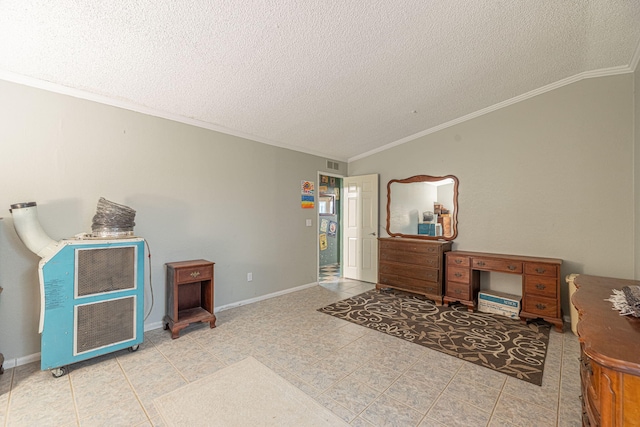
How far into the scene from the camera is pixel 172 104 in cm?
291

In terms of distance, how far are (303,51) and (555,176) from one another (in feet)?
11.4

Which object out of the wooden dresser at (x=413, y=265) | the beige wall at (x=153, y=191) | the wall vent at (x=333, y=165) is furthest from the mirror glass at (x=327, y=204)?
the wooden dresser at (x=413, y=265)

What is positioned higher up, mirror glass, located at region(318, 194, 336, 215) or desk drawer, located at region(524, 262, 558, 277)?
mirror glass, located at region(318, 194, 336, 215)

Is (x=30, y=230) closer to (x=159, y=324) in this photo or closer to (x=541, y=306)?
(x=159, y=324)

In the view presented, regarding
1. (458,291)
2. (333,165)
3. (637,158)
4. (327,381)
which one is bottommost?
(327,381)

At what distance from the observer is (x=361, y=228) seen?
523cm

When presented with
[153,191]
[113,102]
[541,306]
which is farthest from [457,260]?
[113,102]

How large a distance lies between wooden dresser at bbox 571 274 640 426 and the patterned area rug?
111 cm

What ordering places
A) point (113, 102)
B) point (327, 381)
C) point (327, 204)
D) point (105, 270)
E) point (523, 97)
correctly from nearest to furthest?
point (327, 381) → point (105, 270) → point (113, 102) → point (523, 97) → point (327, 204)

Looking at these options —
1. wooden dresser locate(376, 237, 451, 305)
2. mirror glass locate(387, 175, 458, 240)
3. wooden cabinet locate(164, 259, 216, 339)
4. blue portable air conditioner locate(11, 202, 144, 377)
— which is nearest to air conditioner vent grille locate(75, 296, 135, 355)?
blue portable air conditioner locate(11, 202, 144, 377)

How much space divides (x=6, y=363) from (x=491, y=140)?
232 inches

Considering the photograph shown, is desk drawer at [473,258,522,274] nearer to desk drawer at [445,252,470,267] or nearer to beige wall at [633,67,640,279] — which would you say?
desk drawer at [445,252,470,267]

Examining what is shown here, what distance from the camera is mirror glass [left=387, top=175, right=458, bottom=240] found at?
420 centimetres

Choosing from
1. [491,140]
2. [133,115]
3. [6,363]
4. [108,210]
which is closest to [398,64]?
[491,140]
